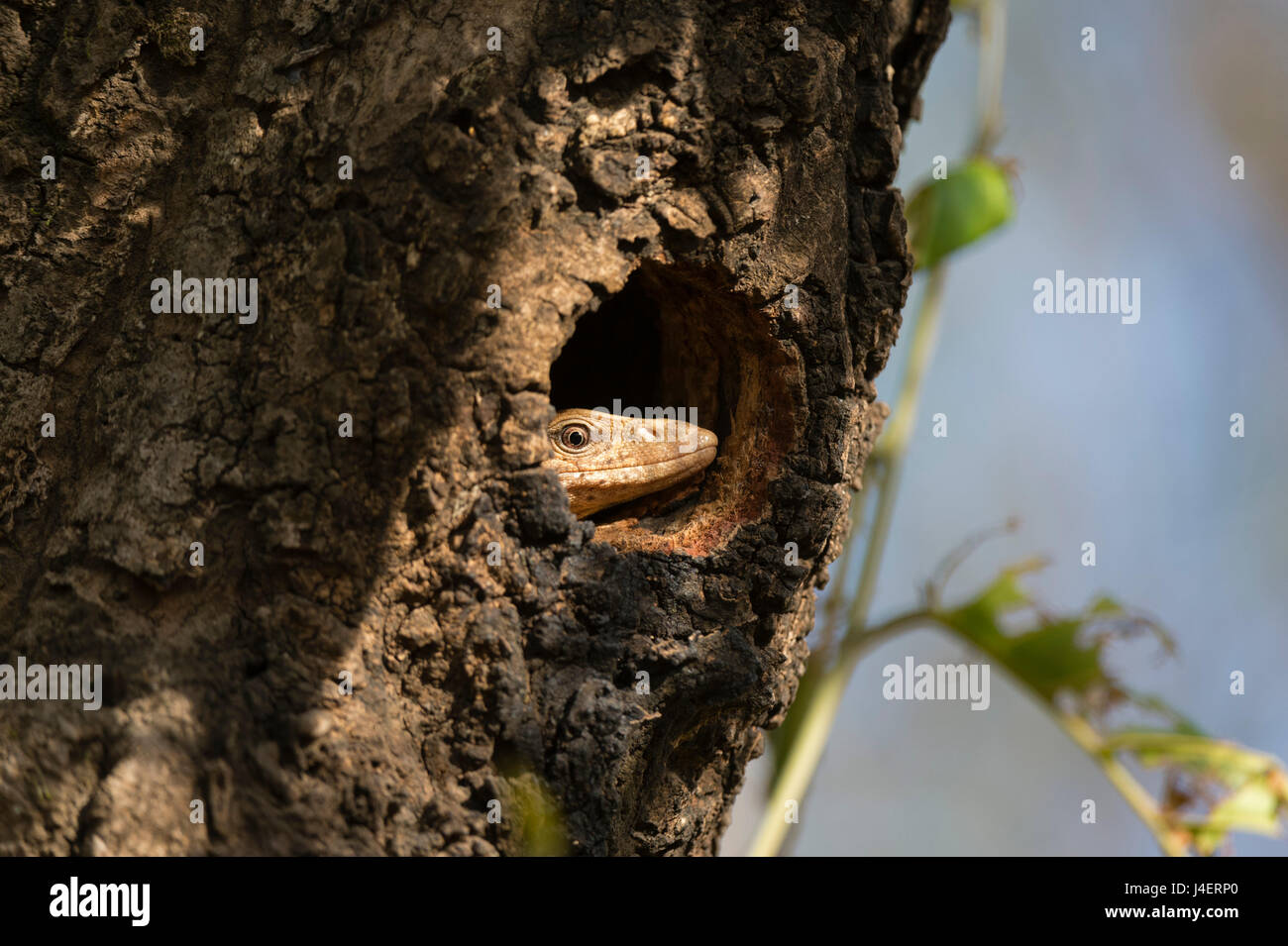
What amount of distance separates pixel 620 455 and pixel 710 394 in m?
0.34

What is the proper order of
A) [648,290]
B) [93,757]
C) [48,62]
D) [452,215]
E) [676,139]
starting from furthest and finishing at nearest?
1. [648,290]
2. [48,62]
3. [676,139]
4. [452,215]
5. [93,757]

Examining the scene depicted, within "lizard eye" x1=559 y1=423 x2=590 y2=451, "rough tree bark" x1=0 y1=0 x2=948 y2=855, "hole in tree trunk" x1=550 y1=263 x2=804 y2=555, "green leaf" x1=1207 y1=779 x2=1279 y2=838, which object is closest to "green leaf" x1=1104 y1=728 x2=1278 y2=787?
"green leaf" x1=1207 y1=779 x2=1279 y2=838

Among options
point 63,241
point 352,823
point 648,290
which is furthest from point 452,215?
point 352,823

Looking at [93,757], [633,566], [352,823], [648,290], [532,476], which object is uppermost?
[648,290]

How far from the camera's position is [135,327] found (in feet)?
8.79

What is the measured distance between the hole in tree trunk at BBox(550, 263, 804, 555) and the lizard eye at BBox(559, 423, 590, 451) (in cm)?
26

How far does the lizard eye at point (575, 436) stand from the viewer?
A: 11.2 feet

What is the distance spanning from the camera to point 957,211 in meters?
4.80

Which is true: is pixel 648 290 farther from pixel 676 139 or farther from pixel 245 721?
pixel 245 721

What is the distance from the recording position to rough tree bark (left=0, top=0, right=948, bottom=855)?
234 centimetres

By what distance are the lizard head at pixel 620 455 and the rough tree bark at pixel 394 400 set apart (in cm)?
26

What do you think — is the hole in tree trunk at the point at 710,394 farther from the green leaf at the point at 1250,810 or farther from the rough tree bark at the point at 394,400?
the green leaf at the point at 1250,810

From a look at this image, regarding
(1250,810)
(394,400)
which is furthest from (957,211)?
(394,400)

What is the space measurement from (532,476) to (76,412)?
3.96 ft
